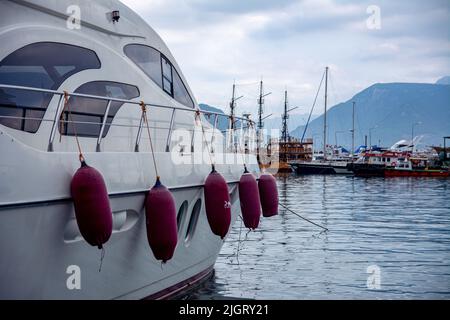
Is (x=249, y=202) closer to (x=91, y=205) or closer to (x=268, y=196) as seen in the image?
(x=268, y=196)

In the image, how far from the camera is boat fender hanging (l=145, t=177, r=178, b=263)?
707 cm

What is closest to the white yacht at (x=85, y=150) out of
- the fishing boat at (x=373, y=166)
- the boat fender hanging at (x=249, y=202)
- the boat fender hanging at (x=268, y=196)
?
the boat fender hanging at (x=268, y=196)

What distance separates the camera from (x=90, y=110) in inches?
307

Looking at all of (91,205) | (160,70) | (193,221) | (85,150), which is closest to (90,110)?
(85,150)

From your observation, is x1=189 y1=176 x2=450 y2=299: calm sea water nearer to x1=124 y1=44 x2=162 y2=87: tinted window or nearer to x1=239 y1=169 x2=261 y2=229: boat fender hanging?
x1=239 y1=169 x2=261 y2=229: boat fender hanging

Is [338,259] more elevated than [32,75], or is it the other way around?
[32,75]

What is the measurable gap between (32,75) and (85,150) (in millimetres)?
1122

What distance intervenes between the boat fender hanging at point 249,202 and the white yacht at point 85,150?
2.23ft

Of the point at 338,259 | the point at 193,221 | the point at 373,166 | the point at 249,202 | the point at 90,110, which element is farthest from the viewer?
the point at 373,166

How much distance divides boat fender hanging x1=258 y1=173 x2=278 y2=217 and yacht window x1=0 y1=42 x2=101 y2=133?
3969 mm

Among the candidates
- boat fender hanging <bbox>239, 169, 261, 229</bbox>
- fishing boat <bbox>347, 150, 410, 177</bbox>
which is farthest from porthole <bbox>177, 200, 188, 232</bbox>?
fishing boat <bbox>347, 150, 410, 177</bbox>

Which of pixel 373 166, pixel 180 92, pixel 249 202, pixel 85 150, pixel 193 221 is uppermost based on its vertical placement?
pixel 180 92

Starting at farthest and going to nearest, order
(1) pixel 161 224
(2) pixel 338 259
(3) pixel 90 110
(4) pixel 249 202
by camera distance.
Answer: (2) pixel 338 259 < (4) pixel 249 202 < (3) pixel 90 110 < (1) pixel 161 224

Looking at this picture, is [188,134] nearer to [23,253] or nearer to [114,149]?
[114,149]
